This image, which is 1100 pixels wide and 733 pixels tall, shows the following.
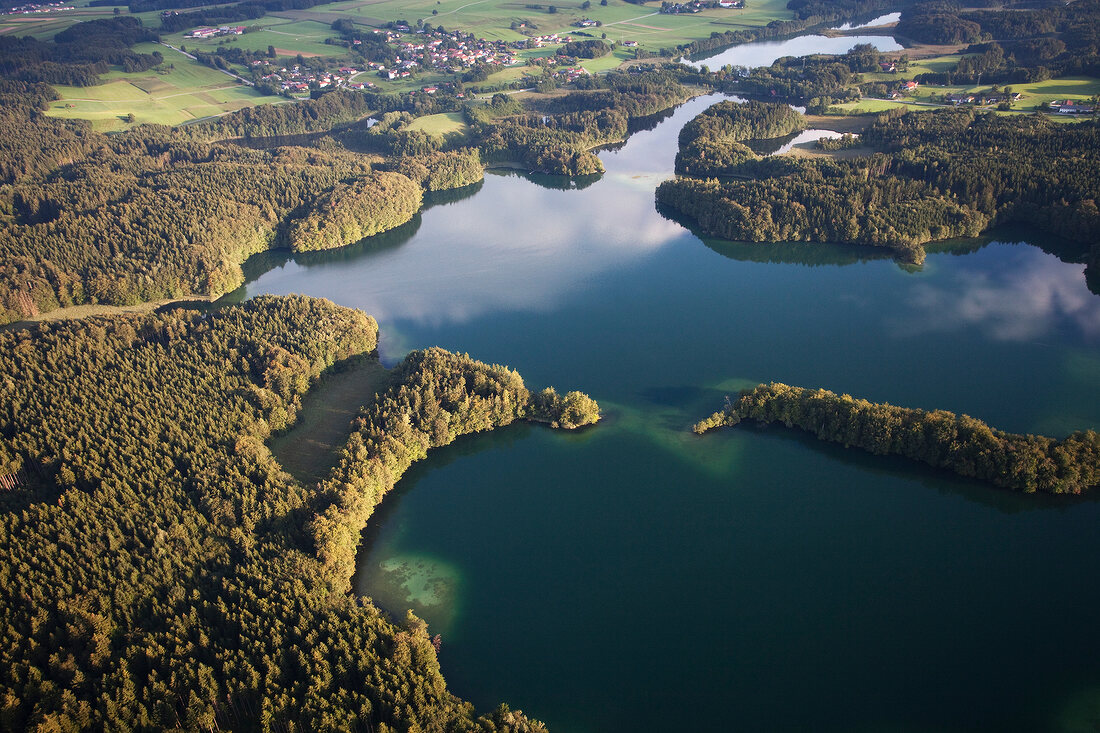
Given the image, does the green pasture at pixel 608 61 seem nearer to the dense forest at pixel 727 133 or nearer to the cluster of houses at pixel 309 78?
the cluster of houses at pixel 309 78

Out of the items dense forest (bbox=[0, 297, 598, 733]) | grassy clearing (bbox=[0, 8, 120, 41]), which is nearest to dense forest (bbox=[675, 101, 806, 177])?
dense forest (bbox=[0, 297, 598, 733])

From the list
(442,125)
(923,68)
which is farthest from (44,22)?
(923,68)

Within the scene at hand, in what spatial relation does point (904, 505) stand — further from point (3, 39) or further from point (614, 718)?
point (3, 39)

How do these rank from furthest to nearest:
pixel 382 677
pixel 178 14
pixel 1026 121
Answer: pixel 178 14, pixel 1026 121, pixel 382 677

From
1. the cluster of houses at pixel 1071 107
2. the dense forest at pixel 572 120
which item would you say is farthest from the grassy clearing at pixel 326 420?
the cluster of houses at pixel 1071 107

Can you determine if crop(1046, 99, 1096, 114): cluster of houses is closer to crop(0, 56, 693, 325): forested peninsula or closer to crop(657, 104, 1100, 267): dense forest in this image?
crop(657, 104, 1100, 267): dense forest

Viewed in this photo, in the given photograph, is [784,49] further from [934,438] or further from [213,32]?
[934,438]

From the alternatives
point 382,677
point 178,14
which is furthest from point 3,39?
point 382,677
